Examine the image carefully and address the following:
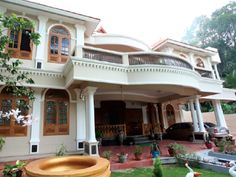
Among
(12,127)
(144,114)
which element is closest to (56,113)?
(12,127)

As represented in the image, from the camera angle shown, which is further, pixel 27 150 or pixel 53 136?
pixel 53 136

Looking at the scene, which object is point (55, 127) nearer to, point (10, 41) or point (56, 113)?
point (56, 113)

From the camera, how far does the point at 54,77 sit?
26.6 feet

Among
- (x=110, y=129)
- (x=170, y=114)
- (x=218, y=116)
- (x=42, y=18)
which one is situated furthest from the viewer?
(x=170, y=114)

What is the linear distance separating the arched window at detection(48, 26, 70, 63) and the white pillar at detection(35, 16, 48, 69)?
0.27 meters

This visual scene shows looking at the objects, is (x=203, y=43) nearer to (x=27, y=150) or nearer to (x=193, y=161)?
(x=193, y=161)

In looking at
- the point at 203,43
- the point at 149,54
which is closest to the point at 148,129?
the point at 149,54

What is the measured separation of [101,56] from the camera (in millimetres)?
7574

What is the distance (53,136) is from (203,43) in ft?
99.1

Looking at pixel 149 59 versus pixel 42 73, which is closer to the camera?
pixel 42 73

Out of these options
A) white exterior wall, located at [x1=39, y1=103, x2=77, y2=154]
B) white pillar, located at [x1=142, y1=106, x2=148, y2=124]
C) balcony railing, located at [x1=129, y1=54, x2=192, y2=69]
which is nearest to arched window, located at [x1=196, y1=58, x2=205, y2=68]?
white pillar, located at [x1=142, y1=106, x2=148, y2=124]

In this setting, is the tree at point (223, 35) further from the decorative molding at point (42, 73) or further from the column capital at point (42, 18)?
the column capital at point (42, 18)

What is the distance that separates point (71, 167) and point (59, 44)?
682cm

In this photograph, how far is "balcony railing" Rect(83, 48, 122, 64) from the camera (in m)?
7.31
